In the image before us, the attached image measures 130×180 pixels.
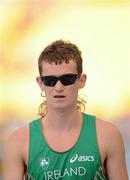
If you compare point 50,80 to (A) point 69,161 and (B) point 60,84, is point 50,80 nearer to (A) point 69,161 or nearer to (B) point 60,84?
(B) point 60,84

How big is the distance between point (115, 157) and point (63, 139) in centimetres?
17

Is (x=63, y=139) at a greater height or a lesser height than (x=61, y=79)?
lesser

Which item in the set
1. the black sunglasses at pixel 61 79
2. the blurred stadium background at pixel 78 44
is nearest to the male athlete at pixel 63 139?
the black sunglasses at pixel 61 79

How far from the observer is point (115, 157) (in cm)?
128

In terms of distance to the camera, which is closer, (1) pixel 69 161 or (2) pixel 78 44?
(1) pixel 69 161

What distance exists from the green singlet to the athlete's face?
0.39 ft

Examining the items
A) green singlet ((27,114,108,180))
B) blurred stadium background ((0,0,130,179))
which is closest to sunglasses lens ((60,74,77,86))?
green singlet ((27,114,108,180))

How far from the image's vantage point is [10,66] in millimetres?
2100

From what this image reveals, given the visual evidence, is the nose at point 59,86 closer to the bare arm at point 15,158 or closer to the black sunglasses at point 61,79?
the black sunglasses at point 61,79

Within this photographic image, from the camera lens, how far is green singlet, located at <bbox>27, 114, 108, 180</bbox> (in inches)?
47.9

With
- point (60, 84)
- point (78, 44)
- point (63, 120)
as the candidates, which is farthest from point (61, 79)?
point (78, 44)

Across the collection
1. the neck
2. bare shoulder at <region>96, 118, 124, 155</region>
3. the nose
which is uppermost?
the nose

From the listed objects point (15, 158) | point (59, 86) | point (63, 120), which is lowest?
point (15, 158)

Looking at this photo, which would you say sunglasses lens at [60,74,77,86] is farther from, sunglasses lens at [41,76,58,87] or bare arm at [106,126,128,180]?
bare arm at [106,126,128,180]
